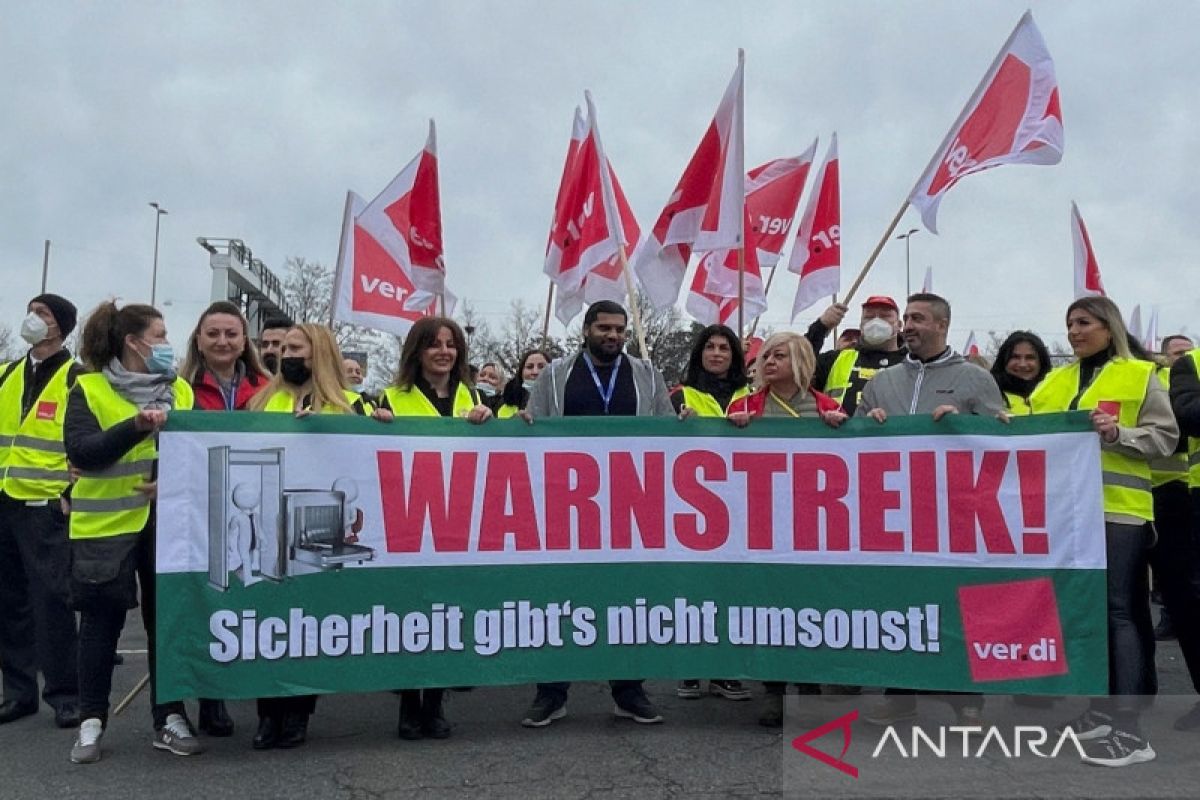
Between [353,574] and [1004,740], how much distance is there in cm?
302

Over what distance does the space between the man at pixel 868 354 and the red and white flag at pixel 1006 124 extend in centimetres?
64

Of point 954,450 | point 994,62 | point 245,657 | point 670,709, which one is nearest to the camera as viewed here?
point 245,657

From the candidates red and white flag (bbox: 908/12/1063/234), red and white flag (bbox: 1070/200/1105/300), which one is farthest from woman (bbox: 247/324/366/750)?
red and white flag (bbox: 1070/200/1105/300)

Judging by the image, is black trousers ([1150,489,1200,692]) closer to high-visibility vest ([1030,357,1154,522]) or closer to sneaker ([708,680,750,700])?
high-visibility vest ([1030,357,1154,522])

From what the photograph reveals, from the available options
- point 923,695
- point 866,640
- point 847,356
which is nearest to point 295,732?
point 866,640

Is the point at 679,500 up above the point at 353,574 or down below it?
above

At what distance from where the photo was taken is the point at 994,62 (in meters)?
6.36

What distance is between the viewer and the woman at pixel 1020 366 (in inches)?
241

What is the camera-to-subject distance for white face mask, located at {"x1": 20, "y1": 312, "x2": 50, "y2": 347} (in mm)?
5020

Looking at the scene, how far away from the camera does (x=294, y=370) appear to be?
4648 millimetres

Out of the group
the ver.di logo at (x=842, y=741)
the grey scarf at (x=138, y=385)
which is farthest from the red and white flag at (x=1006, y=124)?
the grey scarf at (x=138, y=385)

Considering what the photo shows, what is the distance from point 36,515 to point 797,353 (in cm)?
397

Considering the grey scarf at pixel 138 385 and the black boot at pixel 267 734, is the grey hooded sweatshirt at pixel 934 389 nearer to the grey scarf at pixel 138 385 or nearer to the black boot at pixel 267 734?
the black boot at pixel 267 734

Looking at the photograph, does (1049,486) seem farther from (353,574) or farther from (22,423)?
(22,423)
